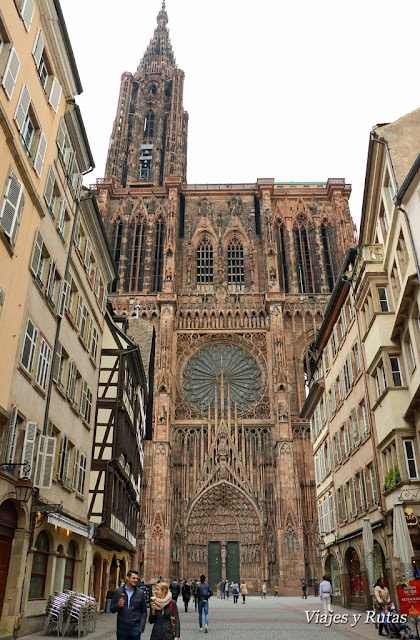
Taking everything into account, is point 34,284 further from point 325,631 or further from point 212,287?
point 212,287

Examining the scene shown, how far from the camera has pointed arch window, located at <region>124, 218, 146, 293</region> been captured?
50.2m

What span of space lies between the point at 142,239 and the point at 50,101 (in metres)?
38.4

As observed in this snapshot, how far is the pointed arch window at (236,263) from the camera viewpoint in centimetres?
5078

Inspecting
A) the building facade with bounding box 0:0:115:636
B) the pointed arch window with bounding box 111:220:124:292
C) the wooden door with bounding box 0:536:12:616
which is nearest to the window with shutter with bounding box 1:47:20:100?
the building facade with bounding box 0:0:115:636

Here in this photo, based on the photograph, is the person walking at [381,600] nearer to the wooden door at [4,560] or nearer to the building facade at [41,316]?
the building facade at [41,316]

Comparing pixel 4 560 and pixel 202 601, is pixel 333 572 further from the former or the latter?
pixel 4 560

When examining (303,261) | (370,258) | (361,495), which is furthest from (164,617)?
(303,261)

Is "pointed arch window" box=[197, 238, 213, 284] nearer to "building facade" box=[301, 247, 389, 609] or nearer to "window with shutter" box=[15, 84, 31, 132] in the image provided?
"building facade" box=[301, 247, 389, 609]

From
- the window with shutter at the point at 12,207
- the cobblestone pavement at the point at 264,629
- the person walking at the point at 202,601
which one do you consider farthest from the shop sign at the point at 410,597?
the window with shutter at the point at 12,207

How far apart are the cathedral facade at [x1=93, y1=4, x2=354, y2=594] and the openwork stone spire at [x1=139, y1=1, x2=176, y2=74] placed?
5.07m

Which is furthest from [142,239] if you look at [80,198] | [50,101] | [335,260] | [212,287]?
[50,101]

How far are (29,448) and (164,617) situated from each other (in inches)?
238

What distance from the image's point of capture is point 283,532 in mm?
38719

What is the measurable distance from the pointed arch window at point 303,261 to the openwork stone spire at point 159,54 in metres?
27.7
